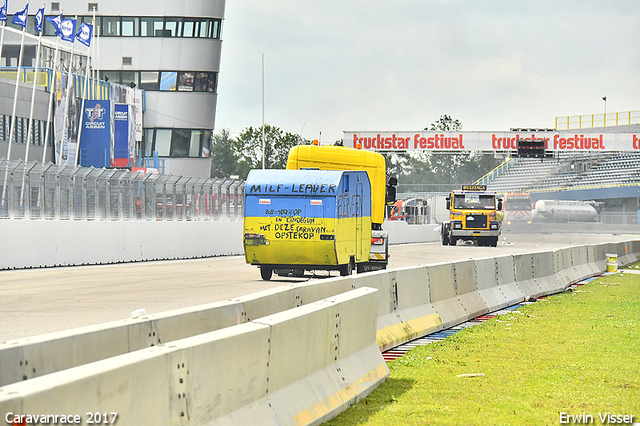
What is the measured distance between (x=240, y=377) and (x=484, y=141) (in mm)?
63457

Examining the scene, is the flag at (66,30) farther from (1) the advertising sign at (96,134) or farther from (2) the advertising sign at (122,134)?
(2) the advertising sign at (122,134)

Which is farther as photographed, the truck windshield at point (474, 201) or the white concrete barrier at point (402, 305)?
the truck windshield at point (474, 201)

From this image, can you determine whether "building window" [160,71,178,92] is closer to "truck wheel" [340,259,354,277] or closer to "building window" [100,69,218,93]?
"building window" [100,69,218,93]

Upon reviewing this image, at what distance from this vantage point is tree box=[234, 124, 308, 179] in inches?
4365

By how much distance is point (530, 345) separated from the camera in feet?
39.2

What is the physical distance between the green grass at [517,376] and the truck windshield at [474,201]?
3645 centimetres

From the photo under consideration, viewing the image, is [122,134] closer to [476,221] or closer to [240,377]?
[476,221]

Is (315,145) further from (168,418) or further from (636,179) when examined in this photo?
(636,179)

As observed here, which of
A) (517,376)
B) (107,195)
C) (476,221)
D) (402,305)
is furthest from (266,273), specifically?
(476,221)

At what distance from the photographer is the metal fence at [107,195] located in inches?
988

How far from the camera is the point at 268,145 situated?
113500 mm

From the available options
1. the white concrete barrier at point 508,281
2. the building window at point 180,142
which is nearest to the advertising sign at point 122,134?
the building window at point 180,142

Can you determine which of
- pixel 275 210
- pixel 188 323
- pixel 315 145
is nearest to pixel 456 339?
pixel 188 323

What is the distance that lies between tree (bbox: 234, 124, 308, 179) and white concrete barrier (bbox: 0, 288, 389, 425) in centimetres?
8994
